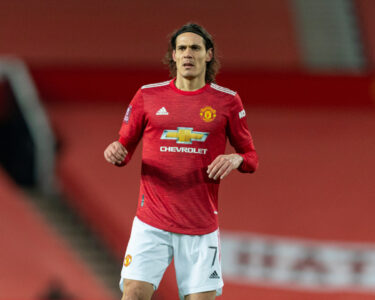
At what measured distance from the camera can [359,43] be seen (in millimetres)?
11906

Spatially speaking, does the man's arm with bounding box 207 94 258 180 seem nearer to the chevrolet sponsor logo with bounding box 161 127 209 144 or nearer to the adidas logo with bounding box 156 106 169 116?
the chevrolet sponsor logo with bounding box 161 127 209 144

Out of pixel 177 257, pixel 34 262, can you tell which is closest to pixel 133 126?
pixel 177 257

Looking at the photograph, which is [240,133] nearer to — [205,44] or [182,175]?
[182,175]

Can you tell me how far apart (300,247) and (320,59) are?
3460 millimetres

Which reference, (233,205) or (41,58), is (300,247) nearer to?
(233,205)

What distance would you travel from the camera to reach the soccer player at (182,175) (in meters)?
3.85

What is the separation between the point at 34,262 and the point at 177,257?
16.8ft

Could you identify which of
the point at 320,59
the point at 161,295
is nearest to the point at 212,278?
the point at 161,295

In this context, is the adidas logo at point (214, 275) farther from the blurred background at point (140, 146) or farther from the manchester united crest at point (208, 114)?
the blurred background at point (140, 146)

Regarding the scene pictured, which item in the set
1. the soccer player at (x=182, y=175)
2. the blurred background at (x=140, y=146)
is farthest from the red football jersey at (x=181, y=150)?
the blurred background at (x=140, y=146)

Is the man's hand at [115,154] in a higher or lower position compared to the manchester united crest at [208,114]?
lower

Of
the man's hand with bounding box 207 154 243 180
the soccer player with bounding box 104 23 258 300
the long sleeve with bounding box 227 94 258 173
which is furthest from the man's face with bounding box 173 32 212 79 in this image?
the man's hand with bounding box 207 154 243 180

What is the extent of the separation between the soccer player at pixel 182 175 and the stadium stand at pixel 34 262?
15.6 ft

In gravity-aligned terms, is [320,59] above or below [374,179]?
above
